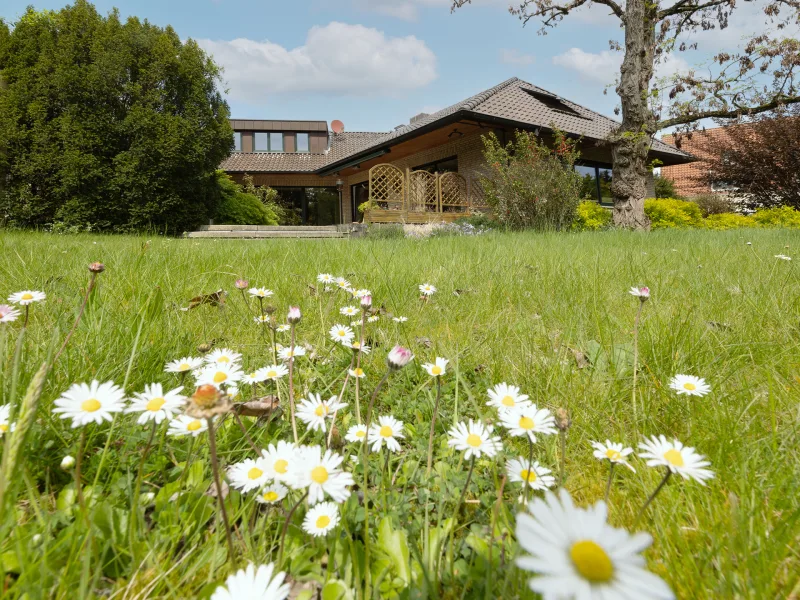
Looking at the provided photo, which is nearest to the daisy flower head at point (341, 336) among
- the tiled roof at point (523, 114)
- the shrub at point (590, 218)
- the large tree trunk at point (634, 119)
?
the shrub at point (590, 218)

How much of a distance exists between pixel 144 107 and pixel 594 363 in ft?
46.1

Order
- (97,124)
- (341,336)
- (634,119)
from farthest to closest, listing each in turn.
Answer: (97,124), (634,119), (341,336)

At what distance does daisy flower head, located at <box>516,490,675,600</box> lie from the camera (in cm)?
30

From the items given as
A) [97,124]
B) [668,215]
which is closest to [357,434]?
[97,124]

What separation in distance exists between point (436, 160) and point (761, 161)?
14.1 metres

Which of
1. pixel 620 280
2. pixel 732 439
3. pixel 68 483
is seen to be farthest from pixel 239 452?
pixel 620 280

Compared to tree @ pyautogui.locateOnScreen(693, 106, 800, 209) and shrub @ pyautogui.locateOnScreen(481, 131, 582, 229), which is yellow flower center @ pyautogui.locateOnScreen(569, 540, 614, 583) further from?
tree @ pyautogui.locateOnScreen(693, 106, 800, 209)

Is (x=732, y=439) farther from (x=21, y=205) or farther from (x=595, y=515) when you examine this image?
(x=21, y=205)

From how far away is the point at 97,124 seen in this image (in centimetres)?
1110

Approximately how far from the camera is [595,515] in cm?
37

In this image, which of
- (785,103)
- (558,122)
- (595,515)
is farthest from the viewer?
(558,122)

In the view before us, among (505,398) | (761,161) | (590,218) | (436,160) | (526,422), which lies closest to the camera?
(526,422)

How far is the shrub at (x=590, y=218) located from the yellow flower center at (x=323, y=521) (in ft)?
31.9

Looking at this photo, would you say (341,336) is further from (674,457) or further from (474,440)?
(674,457)
